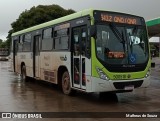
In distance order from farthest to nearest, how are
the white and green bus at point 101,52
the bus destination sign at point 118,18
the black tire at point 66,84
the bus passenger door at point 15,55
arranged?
the bus passenger door at point 15,55 → the black tire at point 66,84 → the bus destination sign at point 118,18 → the white and green bus at point 101,52

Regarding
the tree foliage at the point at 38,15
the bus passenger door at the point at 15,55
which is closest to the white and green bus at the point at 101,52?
the bus passenger door at the point at 15,55

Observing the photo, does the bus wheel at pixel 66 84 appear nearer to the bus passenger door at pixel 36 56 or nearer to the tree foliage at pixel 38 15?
the bus passenger door at pixel 36 56

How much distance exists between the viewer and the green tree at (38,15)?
1758 inches

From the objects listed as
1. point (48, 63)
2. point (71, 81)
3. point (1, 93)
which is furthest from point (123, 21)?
point (1, 93)

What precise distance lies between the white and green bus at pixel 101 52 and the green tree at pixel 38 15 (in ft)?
102

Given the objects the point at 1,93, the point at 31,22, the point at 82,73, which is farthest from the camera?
the point at 31,22

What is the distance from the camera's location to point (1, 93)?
46.3 ft

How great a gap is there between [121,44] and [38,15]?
1346 inches

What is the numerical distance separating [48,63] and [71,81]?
269 centimetres

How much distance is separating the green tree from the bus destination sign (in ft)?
107

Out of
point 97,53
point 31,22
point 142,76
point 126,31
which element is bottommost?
point 142,76

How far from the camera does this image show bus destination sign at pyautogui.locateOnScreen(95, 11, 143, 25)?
37.4ft

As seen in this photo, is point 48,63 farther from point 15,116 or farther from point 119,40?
point 15,116

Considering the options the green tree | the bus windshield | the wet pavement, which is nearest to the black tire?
the wet pavement
